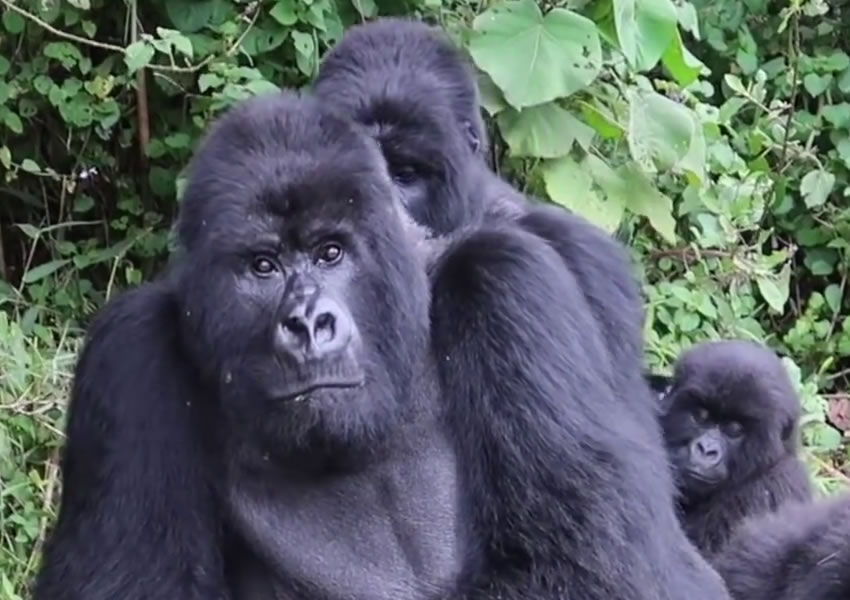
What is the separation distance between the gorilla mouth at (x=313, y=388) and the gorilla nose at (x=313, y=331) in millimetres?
43

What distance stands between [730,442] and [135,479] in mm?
1867

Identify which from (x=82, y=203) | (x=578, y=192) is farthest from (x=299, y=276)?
(x=82, y=203)

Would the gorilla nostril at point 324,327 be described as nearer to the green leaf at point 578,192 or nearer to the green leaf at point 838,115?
the green leaf at point 578,192

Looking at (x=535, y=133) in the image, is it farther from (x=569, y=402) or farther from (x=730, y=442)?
(x=569, y=402)

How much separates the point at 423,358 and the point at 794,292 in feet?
11.7

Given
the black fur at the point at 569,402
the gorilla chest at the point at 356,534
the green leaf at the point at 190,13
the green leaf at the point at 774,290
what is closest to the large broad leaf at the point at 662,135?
the green leaf at the point at 774,290

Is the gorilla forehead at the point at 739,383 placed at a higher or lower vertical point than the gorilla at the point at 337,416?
lower

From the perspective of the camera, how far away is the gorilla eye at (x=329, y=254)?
2.68 metres

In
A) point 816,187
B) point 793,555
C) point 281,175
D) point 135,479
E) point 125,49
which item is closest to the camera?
point 281,175

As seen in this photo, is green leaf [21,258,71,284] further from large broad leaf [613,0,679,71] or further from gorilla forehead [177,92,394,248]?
gorilla forehead [177,92,394,248]

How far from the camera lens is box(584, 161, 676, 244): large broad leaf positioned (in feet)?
15.4

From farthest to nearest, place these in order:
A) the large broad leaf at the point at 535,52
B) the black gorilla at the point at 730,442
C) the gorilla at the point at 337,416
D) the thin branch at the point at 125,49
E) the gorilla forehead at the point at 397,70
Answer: the thin branch at the point at 125,49, the large broad leaf at the point at 535,52, the black gorilla at the point at 730,442, the gorilla forehead at the point at 397,70, the gorilla at the point at 337,416

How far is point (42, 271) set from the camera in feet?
16.2

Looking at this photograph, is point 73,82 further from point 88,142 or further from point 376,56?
point 376,56
